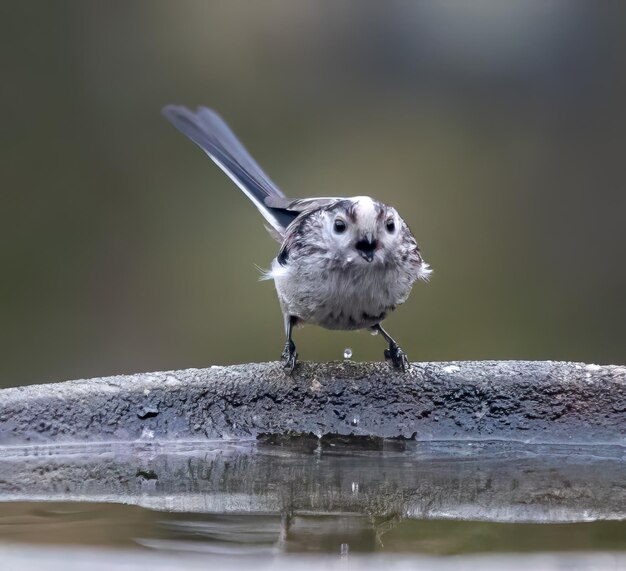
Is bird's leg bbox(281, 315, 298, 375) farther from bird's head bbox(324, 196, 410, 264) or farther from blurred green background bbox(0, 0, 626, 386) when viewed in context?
blurred green background bbox(0, 0, 626, 386)

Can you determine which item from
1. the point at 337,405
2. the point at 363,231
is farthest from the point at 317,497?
the point at 363,231

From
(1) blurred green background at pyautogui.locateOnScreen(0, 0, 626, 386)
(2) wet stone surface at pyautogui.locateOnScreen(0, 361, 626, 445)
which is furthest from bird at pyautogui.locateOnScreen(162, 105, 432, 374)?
(1) blurred green background at pyautogui.locateOnScreen(0, 0, 626, 386)

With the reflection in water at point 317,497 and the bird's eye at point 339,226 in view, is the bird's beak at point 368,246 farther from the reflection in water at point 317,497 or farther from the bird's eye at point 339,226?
the reflection in water at point 317,497

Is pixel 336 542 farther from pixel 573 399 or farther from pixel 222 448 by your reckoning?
pixel 573 399

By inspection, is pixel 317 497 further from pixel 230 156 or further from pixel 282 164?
pixel 282 164

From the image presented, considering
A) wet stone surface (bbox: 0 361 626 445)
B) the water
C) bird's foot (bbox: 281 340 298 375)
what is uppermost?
bird's foot (bbox: 281 340 298 375)

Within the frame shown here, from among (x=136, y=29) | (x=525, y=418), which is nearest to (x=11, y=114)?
(x=136, y=29)
